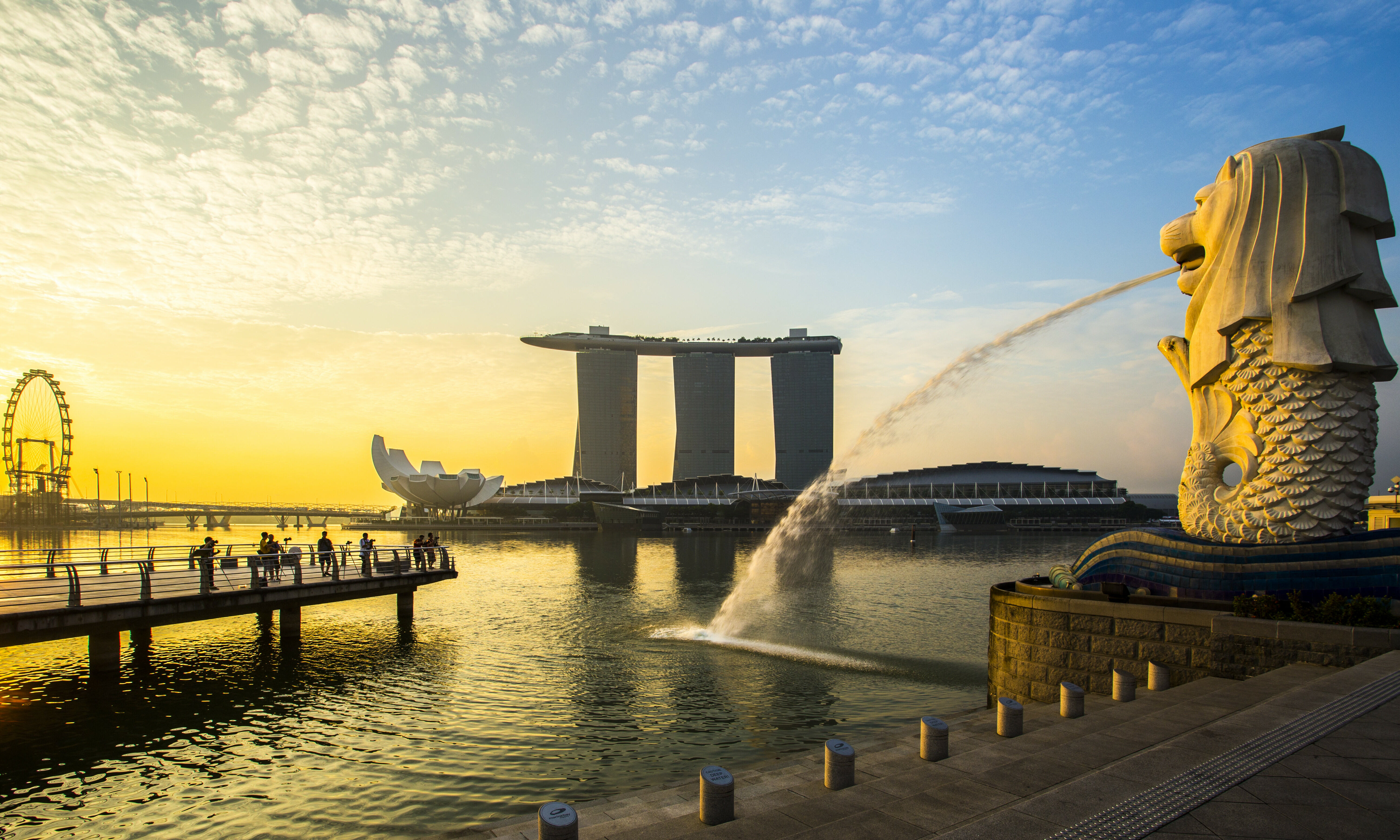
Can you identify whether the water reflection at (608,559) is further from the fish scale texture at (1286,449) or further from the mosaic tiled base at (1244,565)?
the fish scale texture at (1286,449)

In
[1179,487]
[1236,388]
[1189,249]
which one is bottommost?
[1179,487]

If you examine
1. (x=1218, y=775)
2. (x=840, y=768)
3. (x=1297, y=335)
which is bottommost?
(x=840, y=768)

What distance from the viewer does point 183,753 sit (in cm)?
1541

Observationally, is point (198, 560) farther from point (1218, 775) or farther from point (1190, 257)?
point (1190, 257)

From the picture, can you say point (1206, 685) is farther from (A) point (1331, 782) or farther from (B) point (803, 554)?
(B) point (803, 554)

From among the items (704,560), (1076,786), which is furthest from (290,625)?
(704,560)

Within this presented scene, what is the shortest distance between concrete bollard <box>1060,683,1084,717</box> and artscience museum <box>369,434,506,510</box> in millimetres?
135441

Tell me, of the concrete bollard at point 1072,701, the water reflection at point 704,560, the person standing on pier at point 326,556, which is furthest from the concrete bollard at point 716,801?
the water reflection at point 704,560

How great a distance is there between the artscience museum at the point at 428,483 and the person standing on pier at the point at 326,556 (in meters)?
110

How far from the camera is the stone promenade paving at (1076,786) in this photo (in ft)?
23.1

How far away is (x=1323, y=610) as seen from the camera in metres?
13.6

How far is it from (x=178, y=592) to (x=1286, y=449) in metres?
28.5

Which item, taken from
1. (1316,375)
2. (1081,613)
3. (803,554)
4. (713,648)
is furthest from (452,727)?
(803,554)

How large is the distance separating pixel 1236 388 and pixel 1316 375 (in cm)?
150
